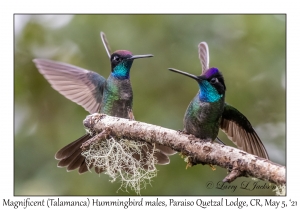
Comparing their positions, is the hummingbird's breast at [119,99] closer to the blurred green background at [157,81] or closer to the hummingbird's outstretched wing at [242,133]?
the blurred green background at [157,81]

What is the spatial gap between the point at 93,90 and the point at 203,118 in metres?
1.85

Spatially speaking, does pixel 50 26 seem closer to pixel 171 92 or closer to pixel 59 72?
pixel 59 72

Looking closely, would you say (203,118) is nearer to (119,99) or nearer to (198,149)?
(198,149)

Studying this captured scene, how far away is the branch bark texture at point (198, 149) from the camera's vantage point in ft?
10.3

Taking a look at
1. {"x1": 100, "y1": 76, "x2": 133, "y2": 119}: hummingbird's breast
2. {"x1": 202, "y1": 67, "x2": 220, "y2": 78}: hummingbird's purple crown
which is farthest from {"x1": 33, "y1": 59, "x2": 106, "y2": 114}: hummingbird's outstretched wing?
{"x1": 202, "y1": 67, "x2": 220, "y2": 78}: hummingbird's purple crown

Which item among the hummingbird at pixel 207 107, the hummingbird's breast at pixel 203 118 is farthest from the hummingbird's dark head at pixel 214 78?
the hummingbird's breast at pixel 203 118

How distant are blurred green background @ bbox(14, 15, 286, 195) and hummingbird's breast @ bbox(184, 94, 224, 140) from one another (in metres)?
1.33

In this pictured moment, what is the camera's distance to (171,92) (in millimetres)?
5961

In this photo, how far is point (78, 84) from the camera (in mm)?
5430

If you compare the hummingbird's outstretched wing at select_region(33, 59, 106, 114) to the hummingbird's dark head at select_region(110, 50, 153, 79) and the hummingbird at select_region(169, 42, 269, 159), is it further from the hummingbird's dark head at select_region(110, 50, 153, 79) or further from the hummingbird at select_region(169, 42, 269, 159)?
the hummingbird at select_region(169, 42, 269, 159)

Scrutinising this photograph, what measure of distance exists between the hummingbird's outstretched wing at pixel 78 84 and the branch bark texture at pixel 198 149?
111 centimetres

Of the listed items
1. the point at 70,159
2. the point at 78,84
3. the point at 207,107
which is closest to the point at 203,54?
the point at 207,107
